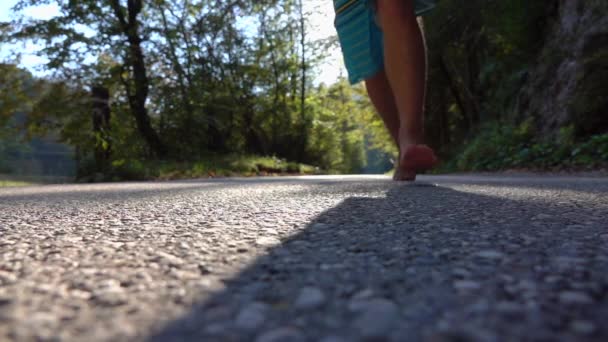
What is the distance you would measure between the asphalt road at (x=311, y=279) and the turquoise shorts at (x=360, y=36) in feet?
5.18

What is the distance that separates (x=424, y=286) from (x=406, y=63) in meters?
1.71

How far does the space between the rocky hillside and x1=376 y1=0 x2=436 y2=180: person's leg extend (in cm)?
292

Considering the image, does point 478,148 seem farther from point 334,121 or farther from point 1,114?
point 334,121

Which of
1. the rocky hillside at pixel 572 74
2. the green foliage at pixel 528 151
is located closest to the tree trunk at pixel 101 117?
the green foliage at pixel 528 151

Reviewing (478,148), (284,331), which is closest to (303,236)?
(284,331)

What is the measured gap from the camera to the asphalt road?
35cm

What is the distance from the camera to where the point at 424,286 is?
46 centimetres

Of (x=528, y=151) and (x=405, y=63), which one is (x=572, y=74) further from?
(x=405, y=63)

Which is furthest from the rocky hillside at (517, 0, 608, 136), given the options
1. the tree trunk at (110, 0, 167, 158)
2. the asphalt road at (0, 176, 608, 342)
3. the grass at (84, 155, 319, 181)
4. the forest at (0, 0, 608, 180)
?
the tree trunk at (110, 0, 167, 158)

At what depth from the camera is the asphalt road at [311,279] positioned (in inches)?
14.0

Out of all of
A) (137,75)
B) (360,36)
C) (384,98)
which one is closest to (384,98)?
(384,98)

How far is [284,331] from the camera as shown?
350 mm

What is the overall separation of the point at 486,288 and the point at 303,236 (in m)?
0.38

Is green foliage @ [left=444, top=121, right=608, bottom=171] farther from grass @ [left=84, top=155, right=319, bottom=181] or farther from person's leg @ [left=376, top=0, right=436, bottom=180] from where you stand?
grass @ [left=84, top=155, right=319, bottom=181]
